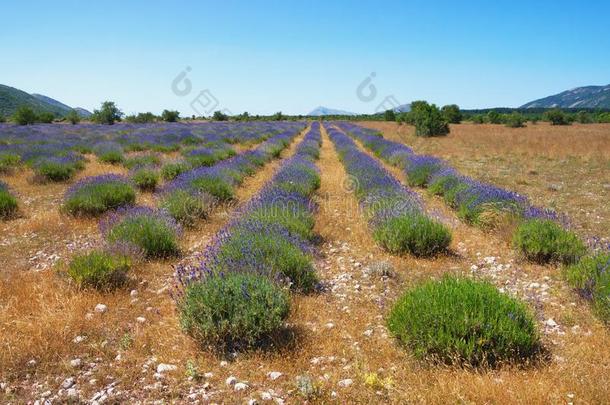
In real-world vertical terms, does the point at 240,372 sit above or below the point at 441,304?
below

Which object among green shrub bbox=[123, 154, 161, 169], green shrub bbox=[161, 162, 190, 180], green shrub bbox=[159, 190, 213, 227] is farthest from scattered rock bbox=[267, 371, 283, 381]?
green shrub bbox=[123, 154, 161, 169]

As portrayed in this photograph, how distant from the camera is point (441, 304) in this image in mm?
3471

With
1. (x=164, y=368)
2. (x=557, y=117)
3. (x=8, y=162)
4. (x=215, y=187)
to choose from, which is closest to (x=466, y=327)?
(x=164, y=368)

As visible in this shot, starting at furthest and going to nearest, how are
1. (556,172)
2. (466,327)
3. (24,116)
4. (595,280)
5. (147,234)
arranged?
(24,116) → (556,172) → (147,234) → (595,280) → (466,327)

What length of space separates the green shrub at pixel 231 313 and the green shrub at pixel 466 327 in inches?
43.1

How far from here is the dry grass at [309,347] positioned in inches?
115

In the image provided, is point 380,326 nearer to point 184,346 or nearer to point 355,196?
point 184,346

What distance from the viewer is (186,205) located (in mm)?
8023

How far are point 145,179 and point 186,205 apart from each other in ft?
12.2

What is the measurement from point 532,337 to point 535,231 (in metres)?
2.70

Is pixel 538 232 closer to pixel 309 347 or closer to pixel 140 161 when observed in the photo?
pixel 309 347

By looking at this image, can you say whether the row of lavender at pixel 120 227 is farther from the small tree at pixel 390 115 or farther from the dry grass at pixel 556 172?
the small tree at pixel 390 115

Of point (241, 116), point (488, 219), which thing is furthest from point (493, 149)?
point (241, 116)

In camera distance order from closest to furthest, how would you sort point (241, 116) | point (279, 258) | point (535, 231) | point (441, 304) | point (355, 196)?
1. point (441, 304)
2. point (279, 258)
3. point (535, 231)
4. point (355, 196)
5. point (241, 116)
